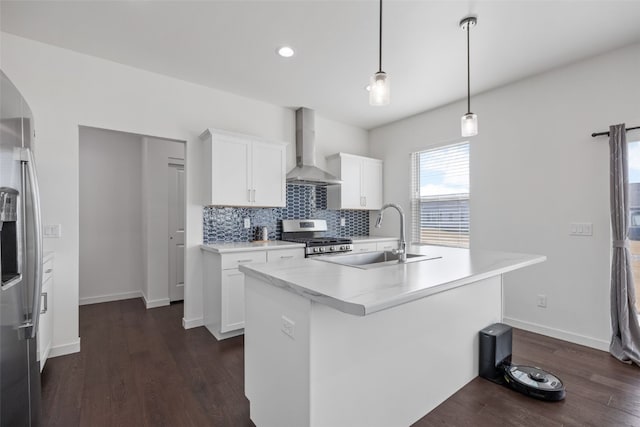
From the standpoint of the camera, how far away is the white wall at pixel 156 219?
412 centimetres

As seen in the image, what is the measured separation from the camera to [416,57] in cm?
288

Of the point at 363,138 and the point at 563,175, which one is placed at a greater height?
the point at 363,138

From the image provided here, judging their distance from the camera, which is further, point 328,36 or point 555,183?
point 555,183

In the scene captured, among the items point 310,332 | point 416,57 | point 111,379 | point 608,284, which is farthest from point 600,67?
point 111,379

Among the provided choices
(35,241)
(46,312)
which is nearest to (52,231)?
(46,312)

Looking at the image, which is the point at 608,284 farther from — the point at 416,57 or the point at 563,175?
the point at 416,57

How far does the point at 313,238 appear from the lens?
4.12 metres

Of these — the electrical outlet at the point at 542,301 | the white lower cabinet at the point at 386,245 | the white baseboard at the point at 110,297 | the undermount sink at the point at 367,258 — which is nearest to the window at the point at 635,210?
the electrical outlet at the point at 542,301

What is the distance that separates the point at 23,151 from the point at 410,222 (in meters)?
4.23

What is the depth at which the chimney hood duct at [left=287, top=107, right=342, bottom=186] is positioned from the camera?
4.10m

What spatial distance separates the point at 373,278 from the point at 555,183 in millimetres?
2818

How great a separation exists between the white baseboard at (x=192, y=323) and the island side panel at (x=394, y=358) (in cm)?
250

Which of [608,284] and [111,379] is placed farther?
[608,284]

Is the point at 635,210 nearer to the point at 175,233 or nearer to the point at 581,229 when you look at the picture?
the point at 581,229
